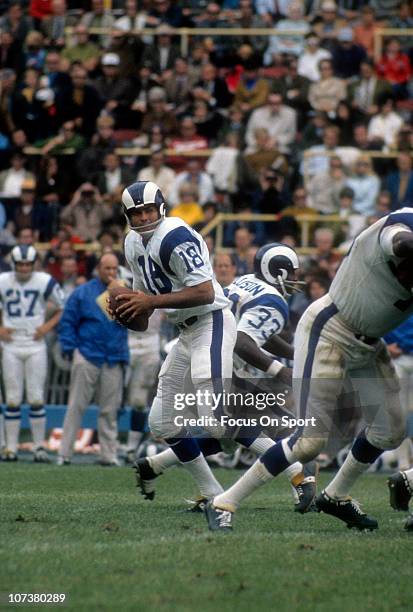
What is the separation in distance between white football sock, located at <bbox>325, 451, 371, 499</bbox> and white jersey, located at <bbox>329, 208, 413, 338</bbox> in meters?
0.75

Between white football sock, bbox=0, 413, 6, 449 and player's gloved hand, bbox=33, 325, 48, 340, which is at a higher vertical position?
player's gloved hand, bbox=33, 325, 48, 340

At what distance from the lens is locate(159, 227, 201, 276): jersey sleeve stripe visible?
7.50 metres

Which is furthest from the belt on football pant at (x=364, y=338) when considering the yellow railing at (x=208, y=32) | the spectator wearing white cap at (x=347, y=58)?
the yellow railing at (x=208, y=32)

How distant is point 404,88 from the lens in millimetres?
18812

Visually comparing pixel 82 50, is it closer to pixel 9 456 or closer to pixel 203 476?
pixel 9 456

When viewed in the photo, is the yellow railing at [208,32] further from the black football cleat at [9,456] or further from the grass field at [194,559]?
the grass field at [194,559]

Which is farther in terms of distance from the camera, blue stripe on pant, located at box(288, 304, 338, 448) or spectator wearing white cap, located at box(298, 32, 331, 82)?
spectator wearing white cap, located at box(298, 32, 331, 82)

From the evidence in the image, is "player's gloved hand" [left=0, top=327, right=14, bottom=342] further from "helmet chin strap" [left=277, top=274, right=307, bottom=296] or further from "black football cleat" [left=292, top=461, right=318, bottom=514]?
"black football cleat" [left=292, top=461, right=318, bottom=514]

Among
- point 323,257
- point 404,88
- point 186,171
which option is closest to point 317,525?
point 323,257

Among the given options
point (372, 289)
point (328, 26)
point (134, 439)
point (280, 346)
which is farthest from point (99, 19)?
point (372, 289)

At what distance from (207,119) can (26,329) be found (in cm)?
561

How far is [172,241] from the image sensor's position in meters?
7.50

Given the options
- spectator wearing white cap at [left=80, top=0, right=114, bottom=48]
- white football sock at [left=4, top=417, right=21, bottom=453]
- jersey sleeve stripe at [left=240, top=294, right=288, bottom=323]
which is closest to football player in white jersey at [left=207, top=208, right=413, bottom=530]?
jersey sleeve stripe at [left=240, top=294, right=288, bottom=323]

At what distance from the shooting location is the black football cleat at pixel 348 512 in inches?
288
